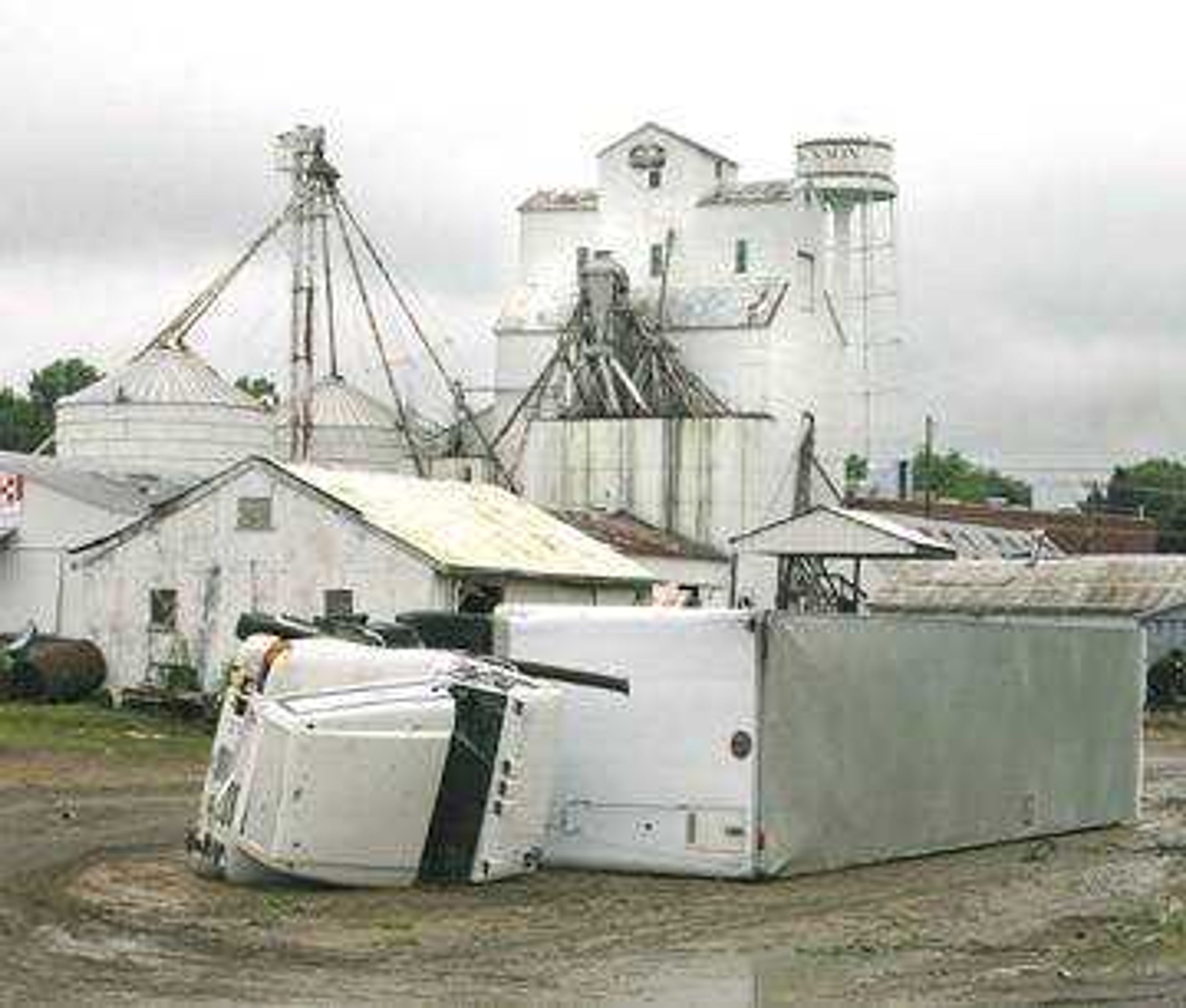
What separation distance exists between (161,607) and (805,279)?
38449 mm

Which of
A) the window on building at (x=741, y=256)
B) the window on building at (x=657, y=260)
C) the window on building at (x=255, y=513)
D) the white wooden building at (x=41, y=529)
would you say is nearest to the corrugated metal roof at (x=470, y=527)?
the window on building at (x=255, y=513)

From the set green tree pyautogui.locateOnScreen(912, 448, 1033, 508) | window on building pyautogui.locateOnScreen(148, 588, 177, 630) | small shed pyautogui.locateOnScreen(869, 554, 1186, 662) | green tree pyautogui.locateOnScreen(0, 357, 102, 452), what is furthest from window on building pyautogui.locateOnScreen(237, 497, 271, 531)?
green tree pyautogui.locateOnScreen(912, 448, 1033, 508)

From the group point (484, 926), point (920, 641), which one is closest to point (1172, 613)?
point (920, 641)

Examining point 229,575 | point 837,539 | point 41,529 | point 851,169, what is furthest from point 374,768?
point 851,169

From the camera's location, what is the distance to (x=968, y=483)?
188 m

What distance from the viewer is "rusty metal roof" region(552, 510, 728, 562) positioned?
57.1 metres

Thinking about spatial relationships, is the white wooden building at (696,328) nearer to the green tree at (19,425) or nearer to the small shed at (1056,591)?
the small shed at (1056,591)

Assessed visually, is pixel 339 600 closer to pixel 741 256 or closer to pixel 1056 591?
pixel 1056 591

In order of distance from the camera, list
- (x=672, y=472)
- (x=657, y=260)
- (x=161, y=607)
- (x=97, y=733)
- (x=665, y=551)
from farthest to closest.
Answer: (x=657, y=260), (x=672, y=472), (x=665, y=551), (x=161, y=607), (x=97, y=733)

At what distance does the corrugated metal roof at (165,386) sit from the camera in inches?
2630

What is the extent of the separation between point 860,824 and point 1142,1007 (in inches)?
326

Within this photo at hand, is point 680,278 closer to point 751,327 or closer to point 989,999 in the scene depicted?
point 751,327

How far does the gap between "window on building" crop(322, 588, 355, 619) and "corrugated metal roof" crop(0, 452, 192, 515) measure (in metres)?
11.8

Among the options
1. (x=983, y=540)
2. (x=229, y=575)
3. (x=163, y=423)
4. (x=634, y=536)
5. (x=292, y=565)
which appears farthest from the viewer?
(x=983, y=540)
